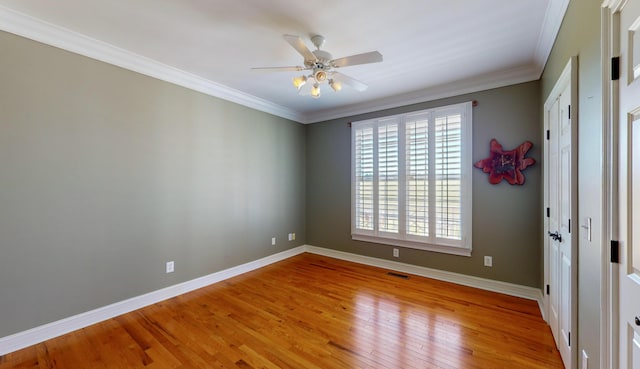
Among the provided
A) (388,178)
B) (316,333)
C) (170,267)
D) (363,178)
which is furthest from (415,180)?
(170,267)

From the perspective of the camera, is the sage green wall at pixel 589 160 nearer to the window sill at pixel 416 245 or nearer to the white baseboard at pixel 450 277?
the white baseboard at pixel 450 277

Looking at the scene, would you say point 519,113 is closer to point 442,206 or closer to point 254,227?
point 442,206

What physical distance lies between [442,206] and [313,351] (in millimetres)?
Answer: 2513

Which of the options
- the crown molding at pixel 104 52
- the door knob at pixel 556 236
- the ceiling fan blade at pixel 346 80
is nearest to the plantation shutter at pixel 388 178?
the ceiling fan blade at pixel 346 80

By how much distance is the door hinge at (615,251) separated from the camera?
1.13m

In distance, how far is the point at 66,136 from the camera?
2.37m

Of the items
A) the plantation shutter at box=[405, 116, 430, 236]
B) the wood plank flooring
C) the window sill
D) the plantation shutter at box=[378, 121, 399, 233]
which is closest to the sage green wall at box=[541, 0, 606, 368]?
the wood plank flooring

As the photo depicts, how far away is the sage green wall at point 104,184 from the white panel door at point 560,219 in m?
3.62

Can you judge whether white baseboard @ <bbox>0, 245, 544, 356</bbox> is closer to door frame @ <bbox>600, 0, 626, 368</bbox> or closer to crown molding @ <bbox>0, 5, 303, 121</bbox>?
door frame @ <bbox>600, 0, 626, 368</bbox>

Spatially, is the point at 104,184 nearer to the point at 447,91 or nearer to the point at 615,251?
the point at 615,251

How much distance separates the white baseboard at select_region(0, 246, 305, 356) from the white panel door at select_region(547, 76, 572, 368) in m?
3.61

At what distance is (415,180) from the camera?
3.79 metres

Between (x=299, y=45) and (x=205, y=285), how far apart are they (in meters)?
3.13

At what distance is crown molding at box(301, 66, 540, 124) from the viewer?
9.95ft
